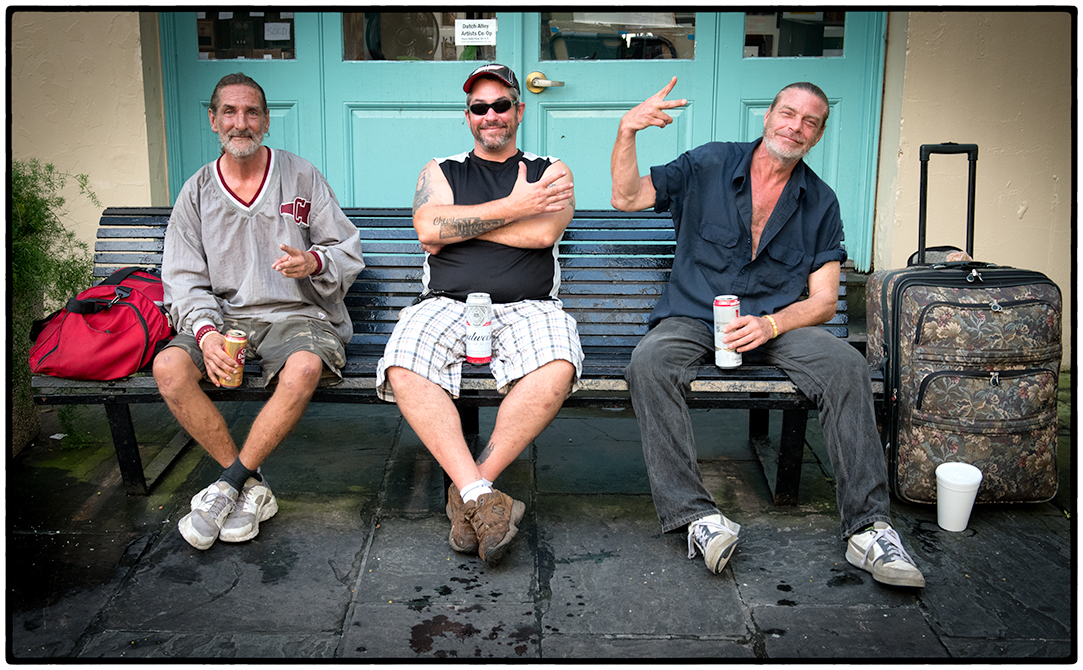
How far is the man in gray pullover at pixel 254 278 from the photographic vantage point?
2.88 metres

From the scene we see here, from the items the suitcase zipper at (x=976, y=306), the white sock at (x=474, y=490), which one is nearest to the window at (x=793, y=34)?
the suitcase zipper at (x=976, y=306)

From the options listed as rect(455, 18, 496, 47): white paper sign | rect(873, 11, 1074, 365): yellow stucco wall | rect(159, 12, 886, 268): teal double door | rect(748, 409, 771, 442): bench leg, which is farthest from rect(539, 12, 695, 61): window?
rect(748, 409, 771, 442): bench leg

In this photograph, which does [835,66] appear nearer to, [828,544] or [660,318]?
[660,318]

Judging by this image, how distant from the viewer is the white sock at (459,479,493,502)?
8.91ft

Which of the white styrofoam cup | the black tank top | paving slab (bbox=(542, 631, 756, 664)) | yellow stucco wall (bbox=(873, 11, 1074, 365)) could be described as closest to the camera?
paving slab (bbox=(542, 631, 756, 664))

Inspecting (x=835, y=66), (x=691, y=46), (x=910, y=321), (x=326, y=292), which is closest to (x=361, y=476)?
(x=326, y=292)

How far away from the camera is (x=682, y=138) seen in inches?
191

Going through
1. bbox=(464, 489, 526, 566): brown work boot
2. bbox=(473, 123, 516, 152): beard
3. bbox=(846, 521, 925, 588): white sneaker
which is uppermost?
bbox=(473, 123, 516, 152): beard

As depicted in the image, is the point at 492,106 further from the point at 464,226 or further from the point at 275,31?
the point at 275,31

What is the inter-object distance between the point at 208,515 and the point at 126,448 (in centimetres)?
56

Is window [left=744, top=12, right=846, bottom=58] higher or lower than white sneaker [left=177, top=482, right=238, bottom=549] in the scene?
higher

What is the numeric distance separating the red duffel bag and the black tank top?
101 centimetres

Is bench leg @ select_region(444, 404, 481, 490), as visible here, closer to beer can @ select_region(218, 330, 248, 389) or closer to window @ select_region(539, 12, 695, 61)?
beer can @ select_region(218, 330, 248, 389)

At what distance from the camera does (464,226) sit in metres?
3.09
